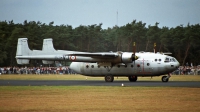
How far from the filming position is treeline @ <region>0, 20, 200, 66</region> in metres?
104

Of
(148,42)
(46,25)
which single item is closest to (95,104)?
(148,42)

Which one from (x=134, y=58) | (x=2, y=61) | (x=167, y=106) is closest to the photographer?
(x=167, y=106)

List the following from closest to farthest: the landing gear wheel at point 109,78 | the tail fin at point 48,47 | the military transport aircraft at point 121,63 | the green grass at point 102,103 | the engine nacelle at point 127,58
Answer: the green grass at point 102,103 < the engine nacelle at point 127,58 < the military transport aircraft at point 121,63 < the landing gear wheel at point 109,78 < the tail fin at point 48,47

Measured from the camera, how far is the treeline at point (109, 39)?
104 metres

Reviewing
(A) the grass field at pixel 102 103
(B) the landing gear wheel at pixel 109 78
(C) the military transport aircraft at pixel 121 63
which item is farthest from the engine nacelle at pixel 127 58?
(A) the grass field at pixel 102 103

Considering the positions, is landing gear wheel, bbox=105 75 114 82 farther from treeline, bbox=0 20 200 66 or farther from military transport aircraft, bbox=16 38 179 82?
treeline, bbox=0 20 200 66

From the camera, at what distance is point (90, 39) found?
12025 cm

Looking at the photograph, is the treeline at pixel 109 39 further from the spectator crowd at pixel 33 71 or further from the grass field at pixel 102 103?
the grass field at pixel 102 103

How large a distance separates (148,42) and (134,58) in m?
62.3

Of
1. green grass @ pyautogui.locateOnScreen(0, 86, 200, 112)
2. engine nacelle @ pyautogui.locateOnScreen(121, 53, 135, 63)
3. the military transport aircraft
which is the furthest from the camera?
the military transport aircraft

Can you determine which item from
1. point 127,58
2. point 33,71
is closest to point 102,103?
point 127,58

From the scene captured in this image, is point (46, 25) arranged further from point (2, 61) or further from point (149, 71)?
point (149, 71)

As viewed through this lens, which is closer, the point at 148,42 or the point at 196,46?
the point at 196,46

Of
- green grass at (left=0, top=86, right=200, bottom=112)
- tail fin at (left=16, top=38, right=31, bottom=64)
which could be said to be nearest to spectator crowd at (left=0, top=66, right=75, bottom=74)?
tail fin at (left=16, top=38, right=31, bottom=64)
